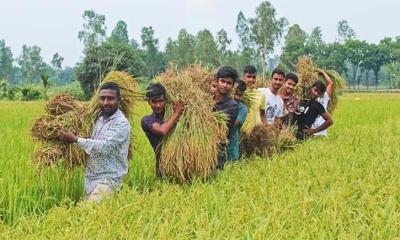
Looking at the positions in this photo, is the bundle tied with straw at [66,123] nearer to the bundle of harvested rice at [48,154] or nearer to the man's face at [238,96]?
the bundle of harvested rice at [48,154]

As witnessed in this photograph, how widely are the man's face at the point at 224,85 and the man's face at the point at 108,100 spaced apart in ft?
3.59

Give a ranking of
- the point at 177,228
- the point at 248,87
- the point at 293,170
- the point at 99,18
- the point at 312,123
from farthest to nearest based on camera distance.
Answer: the point at 99,18
the point at 312,123
the point at 248,87
the point at 293,170
the point at 177,228

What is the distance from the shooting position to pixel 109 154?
365 cm

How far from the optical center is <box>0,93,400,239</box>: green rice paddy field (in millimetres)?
2656

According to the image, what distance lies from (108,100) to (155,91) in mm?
444

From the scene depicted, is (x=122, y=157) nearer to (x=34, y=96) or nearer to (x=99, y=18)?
(x=34, y=96)

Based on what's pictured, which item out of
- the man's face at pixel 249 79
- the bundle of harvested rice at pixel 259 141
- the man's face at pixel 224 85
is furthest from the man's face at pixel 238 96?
the man's face at pixel 224 85

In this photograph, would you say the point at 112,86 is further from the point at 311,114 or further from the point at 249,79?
the point at 311,114

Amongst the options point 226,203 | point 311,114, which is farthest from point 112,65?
point 311,114

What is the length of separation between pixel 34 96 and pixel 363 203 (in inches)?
1009

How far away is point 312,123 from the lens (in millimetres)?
6723

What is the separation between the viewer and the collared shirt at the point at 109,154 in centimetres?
361

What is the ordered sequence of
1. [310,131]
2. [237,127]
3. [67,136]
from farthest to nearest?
[310,131]
[237,127]
[67,136]

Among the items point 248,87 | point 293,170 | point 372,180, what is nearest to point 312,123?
point 248,87
